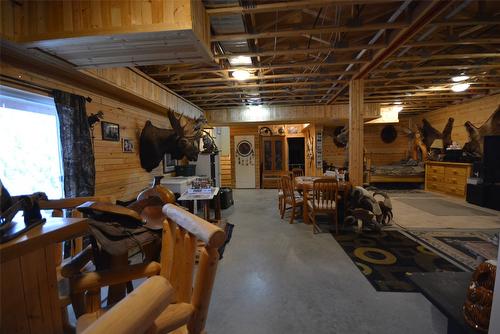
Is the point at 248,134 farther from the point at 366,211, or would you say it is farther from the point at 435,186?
the point at 435,186

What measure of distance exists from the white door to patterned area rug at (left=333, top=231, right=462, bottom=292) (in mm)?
5539

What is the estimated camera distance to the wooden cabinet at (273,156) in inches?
359

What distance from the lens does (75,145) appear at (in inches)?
99.7

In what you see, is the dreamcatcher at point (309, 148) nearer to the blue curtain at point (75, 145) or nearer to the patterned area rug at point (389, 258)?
the patterned area rug at point (389, 258)

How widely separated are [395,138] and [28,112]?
10819 millimetres

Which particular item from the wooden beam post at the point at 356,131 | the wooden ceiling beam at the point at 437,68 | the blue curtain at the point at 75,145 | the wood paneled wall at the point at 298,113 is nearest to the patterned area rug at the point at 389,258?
the wooden beam post at the point at 356,131

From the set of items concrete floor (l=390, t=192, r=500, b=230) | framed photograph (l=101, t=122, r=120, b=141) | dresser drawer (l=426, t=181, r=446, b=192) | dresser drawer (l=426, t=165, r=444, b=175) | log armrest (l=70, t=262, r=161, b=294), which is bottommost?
concrete floor (l=390, t=192, r=500, b=230)

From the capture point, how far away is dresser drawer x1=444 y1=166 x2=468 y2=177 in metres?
5.96

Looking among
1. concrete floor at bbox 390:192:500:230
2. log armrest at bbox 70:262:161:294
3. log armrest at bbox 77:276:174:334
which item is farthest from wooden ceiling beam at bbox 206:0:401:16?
concrete floor at bbox 390:192:500:230

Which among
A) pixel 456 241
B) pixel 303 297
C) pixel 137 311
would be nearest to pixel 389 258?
pixel 456 241

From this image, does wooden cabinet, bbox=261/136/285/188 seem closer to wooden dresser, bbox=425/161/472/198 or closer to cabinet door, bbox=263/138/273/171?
cabinet door, bbox=263/138/273/171

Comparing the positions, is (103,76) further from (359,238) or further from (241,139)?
(241,139)

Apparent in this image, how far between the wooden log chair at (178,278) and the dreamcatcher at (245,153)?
782cm

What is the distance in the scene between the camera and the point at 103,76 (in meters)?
2.73
